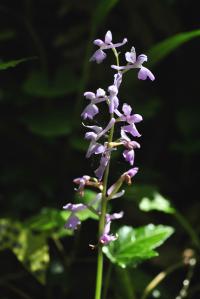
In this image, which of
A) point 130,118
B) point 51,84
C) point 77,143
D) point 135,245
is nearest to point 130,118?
point 130,118

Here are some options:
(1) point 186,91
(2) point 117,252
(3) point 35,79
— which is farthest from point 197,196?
(2) point 117,252

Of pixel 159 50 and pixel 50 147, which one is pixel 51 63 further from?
pixel 159 50

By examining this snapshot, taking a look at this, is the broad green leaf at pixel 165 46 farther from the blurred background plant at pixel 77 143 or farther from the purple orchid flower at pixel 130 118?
the purple orchid flower at pixel 130 118

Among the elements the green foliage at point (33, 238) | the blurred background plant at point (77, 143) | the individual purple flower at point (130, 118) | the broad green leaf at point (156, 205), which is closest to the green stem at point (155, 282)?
the blurred background plant at point (77, 143)

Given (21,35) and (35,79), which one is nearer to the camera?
(35,79)

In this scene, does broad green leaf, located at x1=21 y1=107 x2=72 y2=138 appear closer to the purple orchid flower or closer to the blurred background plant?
the blurred background plant

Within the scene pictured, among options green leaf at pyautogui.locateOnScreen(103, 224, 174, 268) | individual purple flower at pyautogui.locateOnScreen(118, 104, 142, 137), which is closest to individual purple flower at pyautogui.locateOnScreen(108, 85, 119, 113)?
individual purple flower at pyautogui.locateOnScreen(118, 104, 142, 137)
